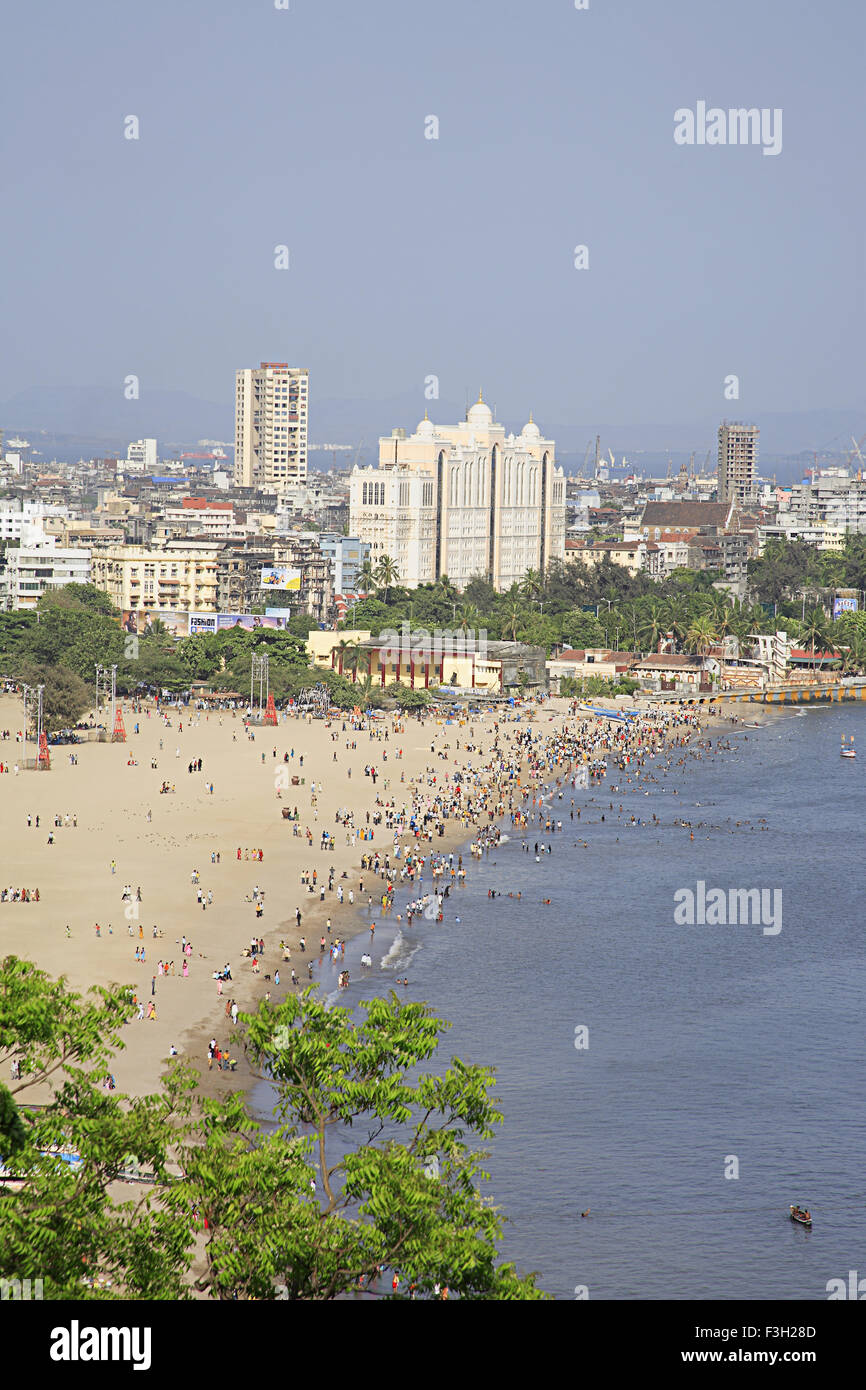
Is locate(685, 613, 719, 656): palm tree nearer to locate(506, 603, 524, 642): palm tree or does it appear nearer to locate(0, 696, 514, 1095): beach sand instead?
locate(506, 603, 524, 642): palm tree

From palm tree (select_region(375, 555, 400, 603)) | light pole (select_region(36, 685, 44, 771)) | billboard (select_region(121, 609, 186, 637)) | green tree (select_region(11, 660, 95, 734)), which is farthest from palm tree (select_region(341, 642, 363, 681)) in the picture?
palm tree (select_region(375, 555, 400, 603))

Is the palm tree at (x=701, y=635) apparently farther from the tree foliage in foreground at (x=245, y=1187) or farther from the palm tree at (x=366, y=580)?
the tree foliage in foreground at (x=245, y=1187)

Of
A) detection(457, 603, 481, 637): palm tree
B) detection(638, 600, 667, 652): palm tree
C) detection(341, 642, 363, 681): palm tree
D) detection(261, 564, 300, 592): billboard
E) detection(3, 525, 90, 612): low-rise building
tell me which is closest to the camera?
detection(341, 642, 363, 681): palm tree

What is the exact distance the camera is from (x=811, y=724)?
98562 mm

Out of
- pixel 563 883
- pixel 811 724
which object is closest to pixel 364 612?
pixel 811 724

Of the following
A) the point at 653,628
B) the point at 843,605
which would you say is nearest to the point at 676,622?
the point at 653,628

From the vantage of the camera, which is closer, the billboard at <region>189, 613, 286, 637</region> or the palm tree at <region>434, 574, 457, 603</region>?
the billboard at <region>189, 613, 286, 637</region>

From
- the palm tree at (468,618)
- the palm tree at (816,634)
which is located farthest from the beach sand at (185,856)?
the palm tree at (816,634)

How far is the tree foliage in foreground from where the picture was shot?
15.3 m

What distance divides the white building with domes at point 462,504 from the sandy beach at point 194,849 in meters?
50.8

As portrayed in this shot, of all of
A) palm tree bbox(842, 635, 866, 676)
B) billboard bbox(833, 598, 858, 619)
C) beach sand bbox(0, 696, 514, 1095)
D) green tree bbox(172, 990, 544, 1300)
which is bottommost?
beach sand bbox(0, 696, 514, 1095)

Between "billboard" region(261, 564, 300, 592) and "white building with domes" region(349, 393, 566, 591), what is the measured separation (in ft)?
50.3
